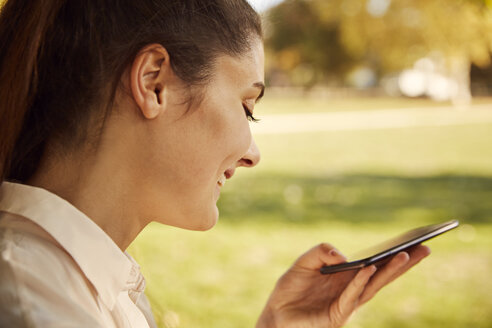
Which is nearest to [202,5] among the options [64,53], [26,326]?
[64,53]

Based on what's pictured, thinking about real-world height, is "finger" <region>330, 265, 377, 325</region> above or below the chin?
below

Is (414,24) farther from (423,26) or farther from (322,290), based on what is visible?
(322,290)

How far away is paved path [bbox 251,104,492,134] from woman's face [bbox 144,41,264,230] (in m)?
17.1

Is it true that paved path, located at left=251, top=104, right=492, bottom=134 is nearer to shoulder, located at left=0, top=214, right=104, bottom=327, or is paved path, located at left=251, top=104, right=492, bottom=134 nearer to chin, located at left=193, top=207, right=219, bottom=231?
chin, located at left=193, top=207, right=219, bottom=231

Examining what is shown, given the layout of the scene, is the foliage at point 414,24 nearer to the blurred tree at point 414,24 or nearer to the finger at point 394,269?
the blurred tree at point 414,24

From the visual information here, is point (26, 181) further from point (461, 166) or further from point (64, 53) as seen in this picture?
point (461, 166)

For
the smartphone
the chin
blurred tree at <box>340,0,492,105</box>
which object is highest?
the chin

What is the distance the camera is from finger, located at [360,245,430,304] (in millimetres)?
1555

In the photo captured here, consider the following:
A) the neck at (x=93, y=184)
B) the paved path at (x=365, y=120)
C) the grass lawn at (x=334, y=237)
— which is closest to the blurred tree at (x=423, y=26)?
the grass lawn at (x=334, y=237)

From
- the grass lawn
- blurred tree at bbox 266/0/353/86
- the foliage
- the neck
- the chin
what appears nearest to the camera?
the neck

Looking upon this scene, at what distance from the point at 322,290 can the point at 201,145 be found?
797 millimetres

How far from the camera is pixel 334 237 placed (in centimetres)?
612

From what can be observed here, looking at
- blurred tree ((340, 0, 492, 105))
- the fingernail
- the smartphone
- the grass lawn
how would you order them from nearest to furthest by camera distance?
the smartphone < the fingernail < the grass lawn < blurred tree ((340, 0, 492, 105))

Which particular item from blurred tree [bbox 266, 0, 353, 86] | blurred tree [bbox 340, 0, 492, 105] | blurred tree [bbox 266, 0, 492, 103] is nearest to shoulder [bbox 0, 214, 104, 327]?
blurred tree [bbox 266, 0, 492, 103]
